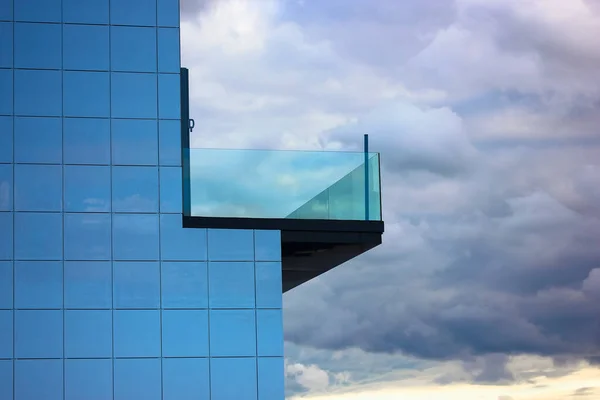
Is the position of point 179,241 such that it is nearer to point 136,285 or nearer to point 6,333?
point 136,285

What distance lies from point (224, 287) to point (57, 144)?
503cm

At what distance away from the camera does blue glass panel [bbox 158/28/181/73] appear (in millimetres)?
27359

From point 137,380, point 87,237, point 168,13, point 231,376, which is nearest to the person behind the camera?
point 137,380

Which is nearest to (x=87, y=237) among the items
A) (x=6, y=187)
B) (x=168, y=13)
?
(x=6, y=187)

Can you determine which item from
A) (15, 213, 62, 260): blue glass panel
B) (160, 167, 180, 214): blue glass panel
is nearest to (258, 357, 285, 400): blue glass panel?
(160, 167, 180, 214): blue glass panel

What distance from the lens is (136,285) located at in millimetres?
26266

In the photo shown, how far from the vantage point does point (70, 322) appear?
2586 centimetres

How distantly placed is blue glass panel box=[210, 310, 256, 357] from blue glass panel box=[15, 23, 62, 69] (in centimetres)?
693

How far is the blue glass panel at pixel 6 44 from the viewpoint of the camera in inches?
1057

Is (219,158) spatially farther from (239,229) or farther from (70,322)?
(70,322)

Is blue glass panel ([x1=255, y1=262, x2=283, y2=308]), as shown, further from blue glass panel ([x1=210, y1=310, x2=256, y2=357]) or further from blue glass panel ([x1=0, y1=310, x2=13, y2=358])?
blue glass panel ([x1=0, y1=310, x2=13, y2=358])

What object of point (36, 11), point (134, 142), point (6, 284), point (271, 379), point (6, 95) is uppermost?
point (36, 11)

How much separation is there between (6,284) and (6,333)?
108 centimetres

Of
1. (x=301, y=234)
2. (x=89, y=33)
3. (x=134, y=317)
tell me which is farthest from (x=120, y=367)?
(x=89, y=33)
